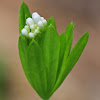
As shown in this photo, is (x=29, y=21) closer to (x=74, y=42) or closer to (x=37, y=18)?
(x=37, y=18)

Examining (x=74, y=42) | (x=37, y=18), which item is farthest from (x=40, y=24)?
(x=74, y=42)

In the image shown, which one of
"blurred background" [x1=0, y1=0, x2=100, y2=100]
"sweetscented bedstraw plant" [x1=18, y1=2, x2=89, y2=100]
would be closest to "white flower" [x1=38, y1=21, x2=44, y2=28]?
"sweetscented bedstraw plant" [x1=18, y1=2, x2=89, y2=100]

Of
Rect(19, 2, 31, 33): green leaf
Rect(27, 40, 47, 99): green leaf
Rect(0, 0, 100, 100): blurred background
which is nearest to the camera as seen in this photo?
Rect(27, 40, 47, 99): green leaf

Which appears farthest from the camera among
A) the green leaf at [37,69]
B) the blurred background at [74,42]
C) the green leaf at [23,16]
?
the blurred background at [74,42]

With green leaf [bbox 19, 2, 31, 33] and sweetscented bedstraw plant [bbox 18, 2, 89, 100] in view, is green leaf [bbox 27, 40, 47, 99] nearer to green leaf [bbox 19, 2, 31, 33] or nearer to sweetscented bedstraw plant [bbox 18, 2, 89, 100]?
sweetscented bedstraw plant [bbox 18, 2, 89, 100]

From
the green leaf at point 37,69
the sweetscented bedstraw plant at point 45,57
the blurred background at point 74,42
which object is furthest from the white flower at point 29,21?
the blurred background at point 74,42

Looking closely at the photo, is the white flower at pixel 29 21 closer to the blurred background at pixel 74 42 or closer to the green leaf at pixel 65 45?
the green leaf at pixel 65 45
